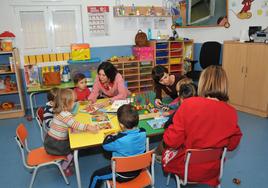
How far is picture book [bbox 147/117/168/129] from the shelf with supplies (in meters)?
3.46

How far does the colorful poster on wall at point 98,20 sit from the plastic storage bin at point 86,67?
0.69 m

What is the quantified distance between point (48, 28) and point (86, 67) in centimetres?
109

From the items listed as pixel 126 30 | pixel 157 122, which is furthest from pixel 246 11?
pixel 157 122

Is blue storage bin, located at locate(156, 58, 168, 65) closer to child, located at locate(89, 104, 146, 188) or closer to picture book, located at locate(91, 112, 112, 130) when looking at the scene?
picture book, located at locate(91, 112, 112, 130)

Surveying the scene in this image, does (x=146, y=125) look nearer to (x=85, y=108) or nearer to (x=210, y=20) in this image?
(x=85, y=108)

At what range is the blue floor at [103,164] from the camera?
255 centimetres

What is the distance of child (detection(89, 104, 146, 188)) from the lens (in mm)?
1786

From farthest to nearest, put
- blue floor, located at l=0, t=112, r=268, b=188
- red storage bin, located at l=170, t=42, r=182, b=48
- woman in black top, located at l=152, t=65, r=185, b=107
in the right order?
1. red storage bin, located at l=170, t=42, r=182, b=48
2. woman in black top, located at l=152, t=65, r=185, b=107
3. blue floor, located at l=0, t=112, r=268, b=188

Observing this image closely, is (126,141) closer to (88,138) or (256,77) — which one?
(88,138)

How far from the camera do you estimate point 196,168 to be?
72.8 inches

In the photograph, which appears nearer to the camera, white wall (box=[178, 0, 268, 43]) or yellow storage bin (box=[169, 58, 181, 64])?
white wall (box=[178, 0, 268, 43])

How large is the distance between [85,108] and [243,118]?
2.82m

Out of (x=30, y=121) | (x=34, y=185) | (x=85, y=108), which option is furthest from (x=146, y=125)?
(x=30, y=121)

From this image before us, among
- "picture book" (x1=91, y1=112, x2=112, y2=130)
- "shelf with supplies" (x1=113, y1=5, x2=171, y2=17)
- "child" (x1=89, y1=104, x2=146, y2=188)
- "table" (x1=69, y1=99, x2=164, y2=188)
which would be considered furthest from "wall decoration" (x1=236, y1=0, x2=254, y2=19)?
"child" (x1=89, y1=104, x2=146, y2=188)
